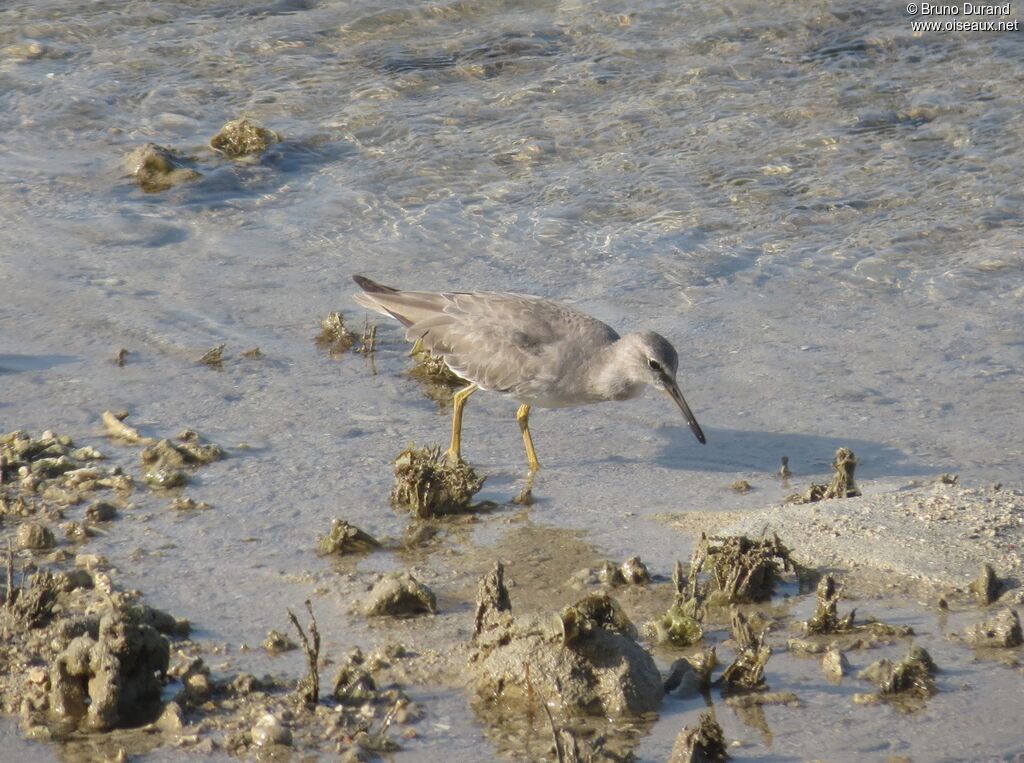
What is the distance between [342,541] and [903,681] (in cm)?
230

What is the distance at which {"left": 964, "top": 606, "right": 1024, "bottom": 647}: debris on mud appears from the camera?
4793 millimetres

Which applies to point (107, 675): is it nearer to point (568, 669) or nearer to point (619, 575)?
point (568, 669)

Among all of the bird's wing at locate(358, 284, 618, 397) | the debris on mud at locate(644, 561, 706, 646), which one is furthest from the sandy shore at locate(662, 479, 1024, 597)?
the bird's wing at locate(358, 284, 618, 397)

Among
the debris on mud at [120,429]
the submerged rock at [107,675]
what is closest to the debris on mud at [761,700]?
the submerged rock at [107,675]

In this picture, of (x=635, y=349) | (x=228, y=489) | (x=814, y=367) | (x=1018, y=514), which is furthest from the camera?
(x=814, y=367)

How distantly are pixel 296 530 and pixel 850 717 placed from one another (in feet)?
8.32

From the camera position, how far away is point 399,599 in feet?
16.5

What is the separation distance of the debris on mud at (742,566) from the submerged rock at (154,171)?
6167 mm

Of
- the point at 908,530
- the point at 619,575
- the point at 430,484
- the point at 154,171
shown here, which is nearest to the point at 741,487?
the point at 908,530

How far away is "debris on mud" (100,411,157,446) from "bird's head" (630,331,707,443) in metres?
2.46

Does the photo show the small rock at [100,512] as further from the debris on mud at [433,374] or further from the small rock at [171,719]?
the debris on mud at [433,374]

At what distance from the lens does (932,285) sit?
875 centimetres

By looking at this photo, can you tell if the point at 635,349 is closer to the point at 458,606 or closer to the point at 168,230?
the point at 458,606

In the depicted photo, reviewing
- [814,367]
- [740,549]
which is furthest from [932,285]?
[740,549]
